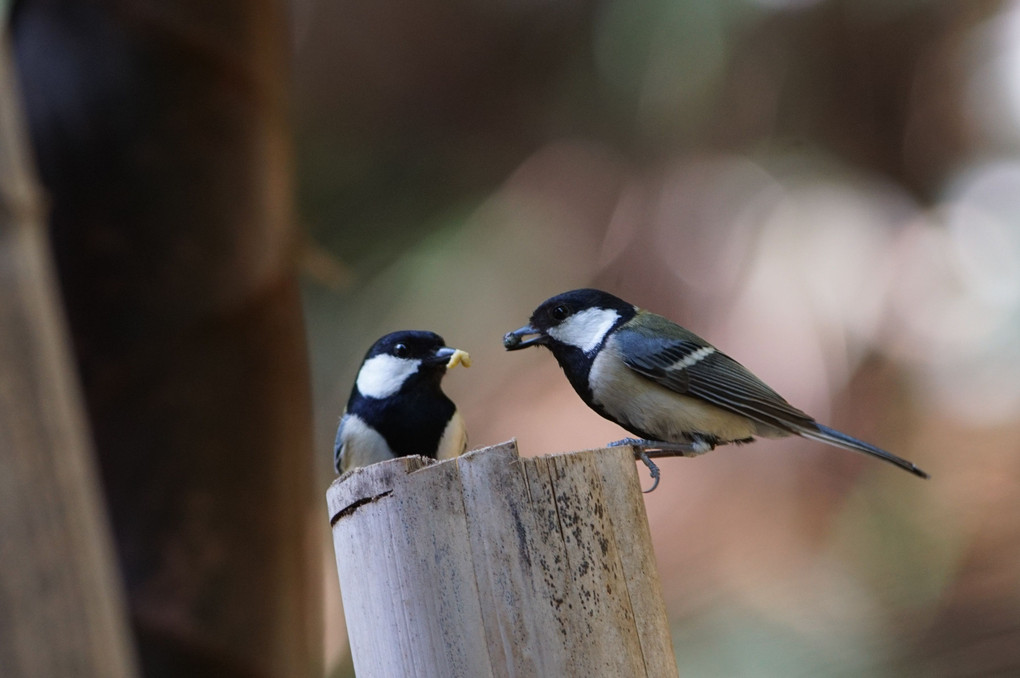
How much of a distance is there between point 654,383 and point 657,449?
0.17m

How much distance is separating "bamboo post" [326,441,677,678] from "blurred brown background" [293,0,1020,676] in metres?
1.95

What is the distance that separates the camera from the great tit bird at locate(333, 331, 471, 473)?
1.79 meters

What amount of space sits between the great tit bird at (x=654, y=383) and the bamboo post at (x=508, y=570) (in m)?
0.70

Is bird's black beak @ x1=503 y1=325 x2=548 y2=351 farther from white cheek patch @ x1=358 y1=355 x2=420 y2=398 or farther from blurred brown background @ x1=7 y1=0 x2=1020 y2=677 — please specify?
blurred brown background @ x1=7 y1=0 x2=1020 y2=677

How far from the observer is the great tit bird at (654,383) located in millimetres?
1720

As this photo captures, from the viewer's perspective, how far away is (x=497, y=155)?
13.9 ft

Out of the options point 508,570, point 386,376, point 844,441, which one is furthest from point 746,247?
point 508,570

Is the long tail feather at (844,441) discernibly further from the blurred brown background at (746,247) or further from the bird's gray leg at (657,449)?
the blurred brown background at (746,247)

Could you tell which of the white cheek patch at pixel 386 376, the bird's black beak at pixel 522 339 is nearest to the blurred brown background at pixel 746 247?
the white cheek patch at pixel 386 376

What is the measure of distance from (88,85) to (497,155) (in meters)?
2.50

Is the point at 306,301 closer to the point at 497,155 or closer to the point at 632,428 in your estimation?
the point at 497,155

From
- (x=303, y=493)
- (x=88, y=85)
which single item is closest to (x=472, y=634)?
(x=303, y=493)

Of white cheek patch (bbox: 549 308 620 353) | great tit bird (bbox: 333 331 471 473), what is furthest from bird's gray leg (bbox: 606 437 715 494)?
great tit bird (bbox: 333 331 471 473)

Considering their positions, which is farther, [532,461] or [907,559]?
[907,559]
